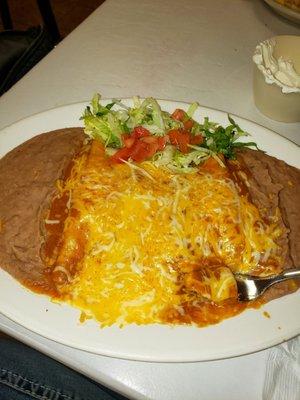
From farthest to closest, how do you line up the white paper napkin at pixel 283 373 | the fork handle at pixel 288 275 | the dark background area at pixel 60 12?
the dark background area at pixel 60 12
the fork handle at pixel 288 275
the white paper napkin at pixel 283 373

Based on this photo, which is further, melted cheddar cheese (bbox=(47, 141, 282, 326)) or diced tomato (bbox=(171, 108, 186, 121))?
diced tomato (bbox=(171, 108, 186, 121))

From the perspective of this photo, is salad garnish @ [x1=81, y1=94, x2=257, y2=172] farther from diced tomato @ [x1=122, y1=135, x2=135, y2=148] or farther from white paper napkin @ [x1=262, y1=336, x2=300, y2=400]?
white paper napkin @ [x1=262, y1=336, x2=300, y2=400]

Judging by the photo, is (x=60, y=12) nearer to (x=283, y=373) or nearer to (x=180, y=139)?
(x=180, y=139)

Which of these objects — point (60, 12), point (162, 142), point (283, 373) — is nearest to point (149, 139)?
point (162, 142)

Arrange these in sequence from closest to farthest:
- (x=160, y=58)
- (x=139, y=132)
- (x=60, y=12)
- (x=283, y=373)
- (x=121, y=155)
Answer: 1. (x=283, y=373)
2. (x=121, y=155)
3. (x=139, y=132)
4. (x=160, y=58)
5. (x=60, y=12)

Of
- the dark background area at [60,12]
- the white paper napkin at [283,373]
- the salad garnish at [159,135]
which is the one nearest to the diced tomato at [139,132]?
the salad garnish at [159,135]

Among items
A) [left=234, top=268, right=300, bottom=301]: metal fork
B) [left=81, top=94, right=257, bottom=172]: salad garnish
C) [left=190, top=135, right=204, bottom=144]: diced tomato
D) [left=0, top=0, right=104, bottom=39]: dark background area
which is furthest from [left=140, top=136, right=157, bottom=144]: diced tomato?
[left=0, top=0, right=104, bottom=39]: dark background area

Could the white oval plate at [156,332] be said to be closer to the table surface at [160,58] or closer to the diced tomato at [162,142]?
the diced tomato at [162,142]
